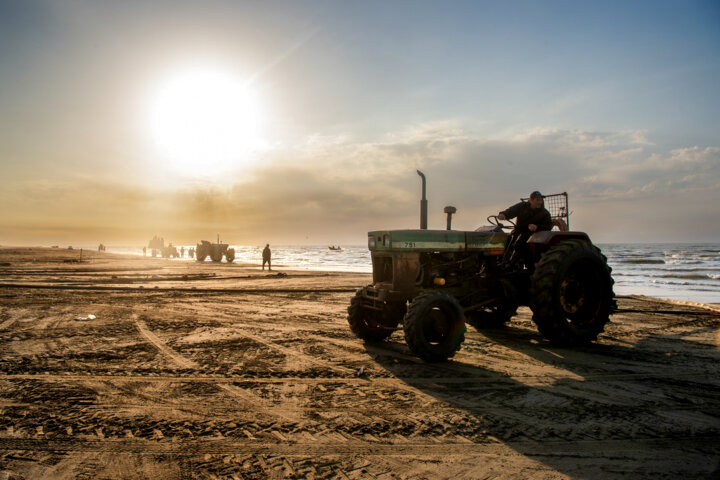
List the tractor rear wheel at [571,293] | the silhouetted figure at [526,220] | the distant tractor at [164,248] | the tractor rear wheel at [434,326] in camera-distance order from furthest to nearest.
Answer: the distant tractor at [164,248]
the silhouetted figure at [526,220]
the tractor rear wheel at [571,293]
the tractor rear wheel at [434,326]

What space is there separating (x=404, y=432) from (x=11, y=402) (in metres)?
3.08

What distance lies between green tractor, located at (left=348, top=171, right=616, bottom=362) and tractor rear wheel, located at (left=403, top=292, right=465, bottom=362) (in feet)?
0.04

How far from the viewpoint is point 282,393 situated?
3535 millimetres

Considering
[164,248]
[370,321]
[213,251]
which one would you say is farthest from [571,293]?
[164,248]

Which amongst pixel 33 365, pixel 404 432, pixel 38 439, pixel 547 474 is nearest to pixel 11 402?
pixel 38 439

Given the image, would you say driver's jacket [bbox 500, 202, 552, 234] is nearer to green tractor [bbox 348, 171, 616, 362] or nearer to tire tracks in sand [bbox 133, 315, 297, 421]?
green tractor [bbox 348, 171, 616, 362]

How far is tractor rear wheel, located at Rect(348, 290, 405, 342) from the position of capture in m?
5.51

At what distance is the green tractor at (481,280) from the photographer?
5.15 metres

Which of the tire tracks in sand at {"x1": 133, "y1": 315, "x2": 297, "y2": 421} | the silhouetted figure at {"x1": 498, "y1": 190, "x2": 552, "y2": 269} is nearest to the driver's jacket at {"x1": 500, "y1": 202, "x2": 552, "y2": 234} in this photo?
the silhouetted figure at {"x1": 498, "y1": 190, "x2": 552, "y2": 269}

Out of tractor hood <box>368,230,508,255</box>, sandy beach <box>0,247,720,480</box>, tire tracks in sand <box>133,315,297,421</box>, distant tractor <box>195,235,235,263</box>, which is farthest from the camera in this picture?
distant tractor <box>195,235,235,263</box>

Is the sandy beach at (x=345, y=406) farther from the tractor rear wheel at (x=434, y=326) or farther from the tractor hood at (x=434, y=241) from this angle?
the tractor hood at (x=434, y=241)

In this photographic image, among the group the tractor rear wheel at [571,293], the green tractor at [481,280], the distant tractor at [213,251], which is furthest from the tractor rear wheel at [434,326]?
the distant tractor at [213,251]

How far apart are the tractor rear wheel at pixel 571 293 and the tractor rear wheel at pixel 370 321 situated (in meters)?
1.81

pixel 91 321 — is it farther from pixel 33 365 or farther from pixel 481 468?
pixel 481 468
